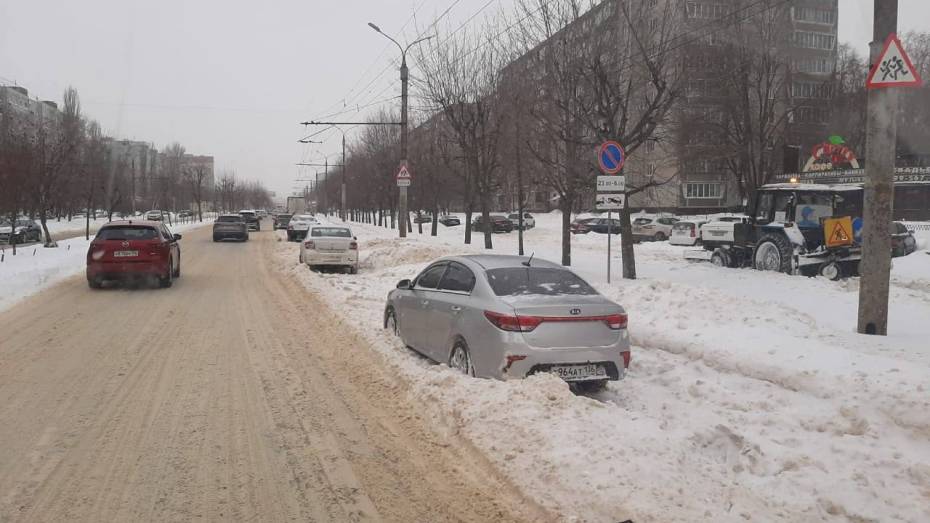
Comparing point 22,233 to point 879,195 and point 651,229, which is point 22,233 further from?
point 879,195

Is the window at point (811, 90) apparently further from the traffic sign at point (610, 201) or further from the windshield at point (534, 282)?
the windshield at point (534, 282)

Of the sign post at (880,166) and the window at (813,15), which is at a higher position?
the window at (813,15)

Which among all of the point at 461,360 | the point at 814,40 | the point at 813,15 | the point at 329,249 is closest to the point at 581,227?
the point at 814,40

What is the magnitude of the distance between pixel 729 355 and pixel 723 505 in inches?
170

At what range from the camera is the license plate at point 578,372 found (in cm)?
650

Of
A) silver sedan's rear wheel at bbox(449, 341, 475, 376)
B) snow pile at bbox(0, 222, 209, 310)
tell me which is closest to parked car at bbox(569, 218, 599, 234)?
snow pile at bbox(0, 222, 209, 310)

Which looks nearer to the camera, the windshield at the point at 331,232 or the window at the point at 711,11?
the windshield at the point at 331,232

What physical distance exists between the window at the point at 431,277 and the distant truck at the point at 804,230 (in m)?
11.5

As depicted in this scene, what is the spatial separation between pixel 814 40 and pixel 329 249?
2819cm

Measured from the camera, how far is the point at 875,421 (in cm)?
593

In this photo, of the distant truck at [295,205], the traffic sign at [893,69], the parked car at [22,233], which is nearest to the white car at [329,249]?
the traffic sign at [893,69]

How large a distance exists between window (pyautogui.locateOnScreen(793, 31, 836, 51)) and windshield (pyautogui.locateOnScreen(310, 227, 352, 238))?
24155 mm

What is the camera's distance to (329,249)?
2019 cm

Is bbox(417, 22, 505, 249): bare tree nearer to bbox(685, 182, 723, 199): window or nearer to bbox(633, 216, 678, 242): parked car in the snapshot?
bbox(633, 216, 678, 242): parked car
